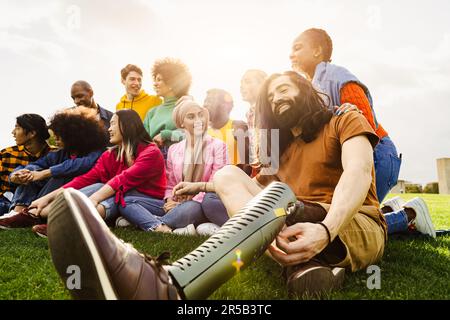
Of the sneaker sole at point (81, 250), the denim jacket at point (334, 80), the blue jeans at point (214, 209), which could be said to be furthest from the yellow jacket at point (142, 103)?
the sneaker sole at point (81, 250)

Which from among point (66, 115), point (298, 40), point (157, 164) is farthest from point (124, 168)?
point (298, 40)

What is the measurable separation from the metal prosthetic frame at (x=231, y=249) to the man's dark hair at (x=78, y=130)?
3747 millimetres

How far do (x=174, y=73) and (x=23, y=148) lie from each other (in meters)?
2.28

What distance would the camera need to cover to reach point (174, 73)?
16.9ft

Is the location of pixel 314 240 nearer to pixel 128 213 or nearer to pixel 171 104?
pixel 128 213

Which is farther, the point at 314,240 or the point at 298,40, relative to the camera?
the point at 298,40

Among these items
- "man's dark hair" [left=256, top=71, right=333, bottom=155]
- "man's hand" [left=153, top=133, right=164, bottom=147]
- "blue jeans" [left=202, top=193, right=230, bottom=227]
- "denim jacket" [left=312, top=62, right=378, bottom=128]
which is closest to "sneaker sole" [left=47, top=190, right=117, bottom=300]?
"man's dark hair" [left=256, top=71, right=333, bottom=155]

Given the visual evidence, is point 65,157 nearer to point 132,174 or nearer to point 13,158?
point 13,158

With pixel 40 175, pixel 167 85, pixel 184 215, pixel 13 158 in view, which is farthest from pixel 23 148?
pixel 184 215

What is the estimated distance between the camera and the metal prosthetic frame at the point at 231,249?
1.38 m

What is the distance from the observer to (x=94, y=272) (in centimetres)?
125

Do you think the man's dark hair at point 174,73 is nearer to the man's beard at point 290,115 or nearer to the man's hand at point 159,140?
the man's hand at point 159,140

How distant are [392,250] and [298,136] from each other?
1.34 meters

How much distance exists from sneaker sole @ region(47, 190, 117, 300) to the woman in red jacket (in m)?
2.60
